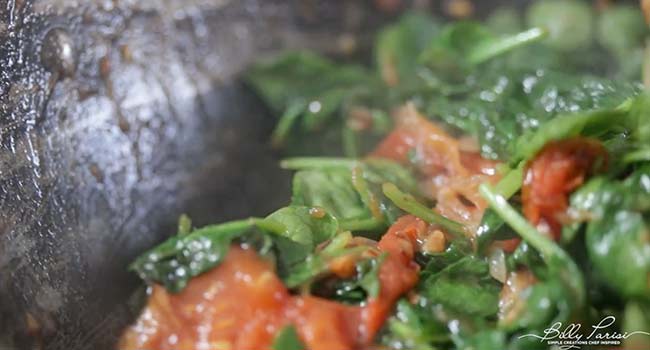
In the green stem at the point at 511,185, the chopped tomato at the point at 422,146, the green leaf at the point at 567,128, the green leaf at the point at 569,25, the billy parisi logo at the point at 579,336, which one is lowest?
the billy parisi logo at the point at 579,336

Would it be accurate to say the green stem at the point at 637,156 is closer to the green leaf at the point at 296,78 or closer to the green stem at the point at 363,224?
the green stem at the point at 363,224

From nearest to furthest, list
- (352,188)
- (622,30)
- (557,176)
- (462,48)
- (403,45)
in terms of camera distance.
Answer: (557,176), (352,188), (462,48), (622,30), (403,45)

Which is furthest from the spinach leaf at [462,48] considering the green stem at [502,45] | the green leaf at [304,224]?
the green leaf at [304,224]

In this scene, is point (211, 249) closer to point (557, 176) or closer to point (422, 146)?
point (557, 176)

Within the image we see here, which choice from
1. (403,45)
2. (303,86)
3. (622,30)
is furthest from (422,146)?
(622,30)

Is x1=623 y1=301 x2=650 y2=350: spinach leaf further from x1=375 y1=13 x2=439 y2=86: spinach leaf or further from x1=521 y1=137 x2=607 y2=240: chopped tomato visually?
x1=375 y1=13 x2=439 y2=86: spinach leaf

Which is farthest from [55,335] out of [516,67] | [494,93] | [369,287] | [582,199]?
[516,67]
